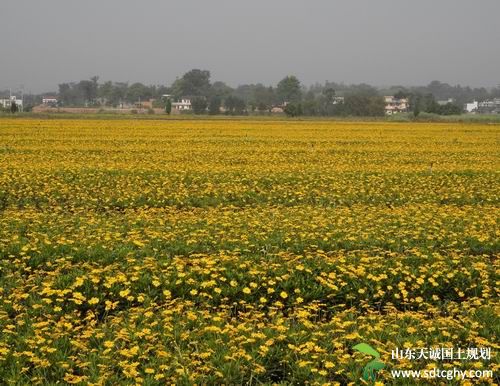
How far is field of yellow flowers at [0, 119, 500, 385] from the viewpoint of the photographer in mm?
5012

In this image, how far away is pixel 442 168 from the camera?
18.8m

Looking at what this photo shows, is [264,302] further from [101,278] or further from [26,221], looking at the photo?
[26,221]

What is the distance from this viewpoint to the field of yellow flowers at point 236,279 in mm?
5012

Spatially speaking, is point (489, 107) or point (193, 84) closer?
point (193, 84)

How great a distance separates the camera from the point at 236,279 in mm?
7137

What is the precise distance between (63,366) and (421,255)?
5444mm

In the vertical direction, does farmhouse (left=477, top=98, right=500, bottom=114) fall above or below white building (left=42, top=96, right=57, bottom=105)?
below

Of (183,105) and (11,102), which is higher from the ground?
(183,105)

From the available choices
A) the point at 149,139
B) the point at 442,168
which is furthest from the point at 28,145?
the point at 442,168

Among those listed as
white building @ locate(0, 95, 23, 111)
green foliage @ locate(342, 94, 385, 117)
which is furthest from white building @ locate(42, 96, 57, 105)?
green foliage @ locate(342, 94, 385, 117)

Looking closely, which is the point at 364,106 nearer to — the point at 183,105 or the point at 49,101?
the point at 183,105

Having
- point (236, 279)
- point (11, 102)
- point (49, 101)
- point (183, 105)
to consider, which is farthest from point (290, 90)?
point (236, 279)

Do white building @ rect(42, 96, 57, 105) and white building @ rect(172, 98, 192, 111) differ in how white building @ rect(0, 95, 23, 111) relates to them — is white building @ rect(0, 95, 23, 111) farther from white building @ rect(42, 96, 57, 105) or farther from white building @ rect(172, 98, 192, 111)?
white building @ rect(172, 98, 192, 111)

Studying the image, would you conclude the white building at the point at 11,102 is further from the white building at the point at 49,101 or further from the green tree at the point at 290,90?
the green tree at the point at 290,90
